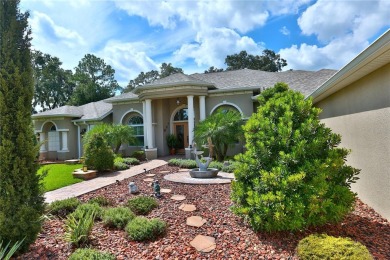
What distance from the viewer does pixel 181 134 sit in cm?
1939

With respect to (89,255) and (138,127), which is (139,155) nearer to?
(138,127)

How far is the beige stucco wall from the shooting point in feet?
15.0

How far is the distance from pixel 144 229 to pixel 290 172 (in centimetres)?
276

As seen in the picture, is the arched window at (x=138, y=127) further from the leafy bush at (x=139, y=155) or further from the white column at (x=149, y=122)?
the white column at (x=149, y=122)

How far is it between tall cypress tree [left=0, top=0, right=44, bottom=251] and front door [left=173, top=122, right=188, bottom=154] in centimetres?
1516

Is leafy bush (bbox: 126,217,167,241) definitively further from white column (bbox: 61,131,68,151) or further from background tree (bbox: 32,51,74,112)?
background tree (bbox: 32,51,74,112)

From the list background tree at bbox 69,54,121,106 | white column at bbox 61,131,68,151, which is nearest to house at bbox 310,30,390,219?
white column at bbox 61,131,68,151

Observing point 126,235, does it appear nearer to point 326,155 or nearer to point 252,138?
point 252,138

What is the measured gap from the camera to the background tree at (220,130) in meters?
13.4

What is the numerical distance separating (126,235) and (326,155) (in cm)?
394

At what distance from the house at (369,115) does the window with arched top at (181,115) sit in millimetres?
13037

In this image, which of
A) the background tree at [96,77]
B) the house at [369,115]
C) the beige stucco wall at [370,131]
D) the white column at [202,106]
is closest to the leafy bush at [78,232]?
the house at [369,115]

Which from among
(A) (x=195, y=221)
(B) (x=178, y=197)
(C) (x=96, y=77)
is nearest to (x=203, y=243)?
(A) (x=195, y=221)

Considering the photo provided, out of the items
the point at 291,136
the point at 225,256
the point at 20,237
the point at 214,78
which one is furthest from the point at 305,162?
the point at 214,78
